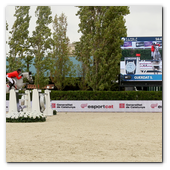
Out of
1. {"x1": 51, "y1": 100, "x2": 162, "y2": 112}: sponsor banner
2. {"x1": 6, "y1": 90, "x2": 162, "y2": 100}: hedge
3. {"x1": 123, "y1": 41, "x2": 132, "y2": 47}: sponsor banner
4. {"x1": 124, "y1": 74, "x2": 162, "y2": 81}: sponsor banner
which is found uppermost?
{"x1": 123, "y1": 41, "x2": 132, "y2": 47}: sponsor banner

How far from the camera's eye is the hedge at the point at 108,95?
2781cm

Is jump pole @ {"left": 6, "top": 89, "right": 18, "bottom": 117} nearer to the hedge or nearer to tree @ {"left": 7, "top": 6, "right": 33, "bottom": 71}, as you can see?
the hedge

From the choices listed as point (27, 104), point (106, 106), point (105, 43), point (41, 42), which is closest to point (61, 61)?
point (41, 42)

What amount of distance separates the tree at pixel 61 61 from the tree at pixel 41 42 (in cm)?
287

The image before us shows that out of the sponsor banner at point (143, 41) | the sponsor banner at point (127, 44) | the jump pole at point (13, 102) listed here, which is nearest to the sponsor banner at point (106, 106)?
the sponsor banner at point (143, 41)

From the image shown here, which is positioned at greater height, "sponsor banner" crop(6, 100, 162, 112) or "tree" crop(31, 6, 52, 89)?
"tree" crop(31, 6, 52, 89)

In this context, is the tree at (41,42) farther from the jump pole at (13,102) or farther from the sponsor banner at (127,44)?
the jump pole at (13,102)

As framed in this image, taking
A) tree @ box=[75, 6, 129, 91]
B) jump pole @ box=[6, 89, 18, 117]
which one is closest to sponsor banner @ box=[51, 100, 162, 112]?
tree @ box=[75, 6, 129, 91]

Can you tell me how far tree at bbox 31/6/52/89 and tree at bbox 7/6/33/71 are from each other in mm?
1041

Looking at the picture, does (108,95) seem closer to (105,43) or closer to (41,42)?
(105,43)

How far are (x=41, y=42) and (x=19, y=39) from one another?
8.73ft

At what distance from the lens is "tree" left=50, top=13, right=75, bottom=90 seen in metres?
40.6

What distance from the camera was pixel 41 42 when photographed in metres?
36.3

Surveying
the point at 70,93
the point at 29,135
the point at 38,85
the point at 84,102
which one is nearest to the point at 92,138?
the point at 29,135
